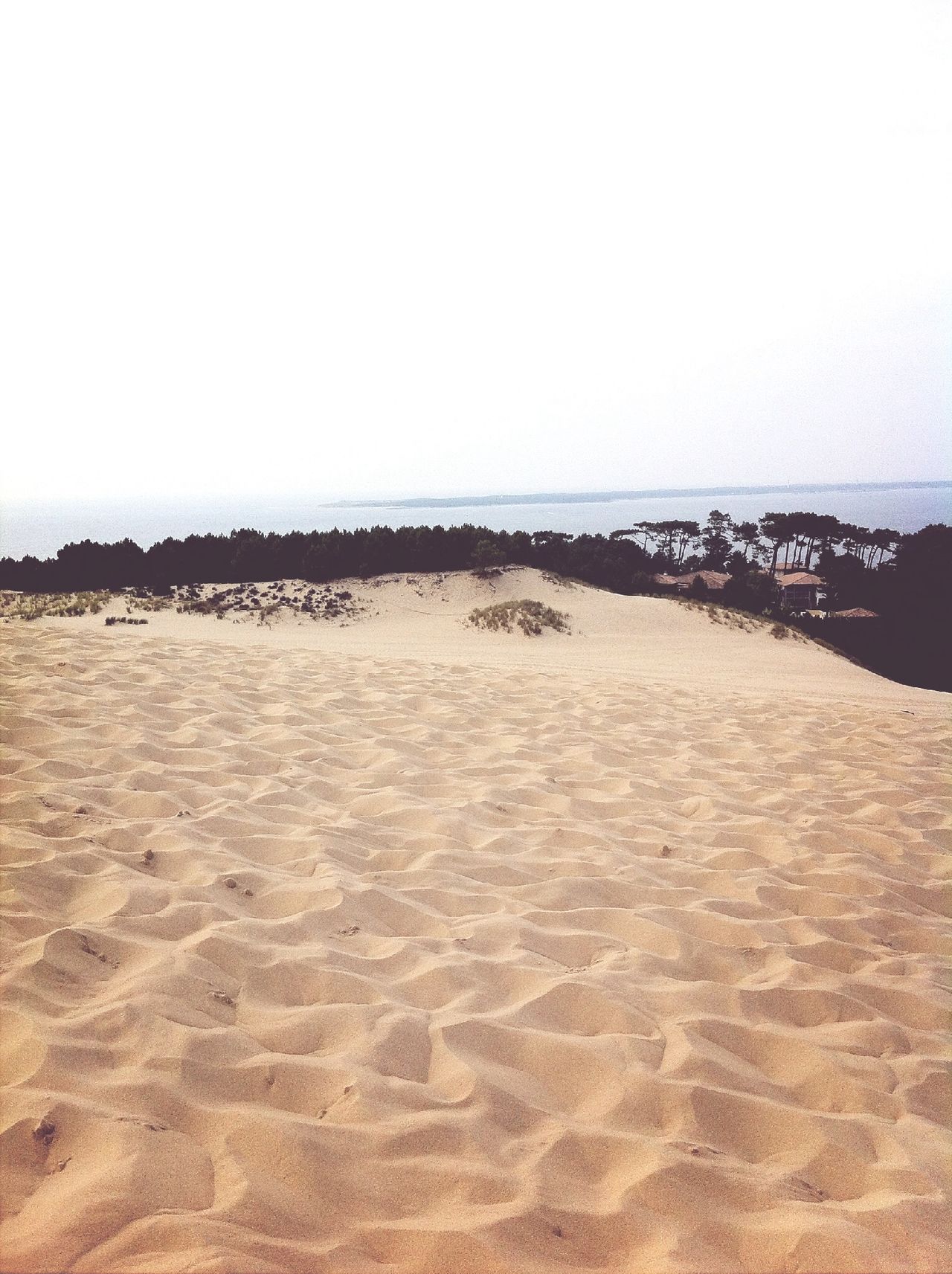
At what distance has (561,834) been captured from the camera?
3895 mm

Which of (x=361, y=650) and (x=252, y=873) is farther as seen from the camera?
(x=361, y=650)

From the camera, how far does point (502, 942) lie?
9.23ft

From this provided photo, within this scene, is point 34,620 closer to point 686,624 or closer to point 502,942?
point 502,942

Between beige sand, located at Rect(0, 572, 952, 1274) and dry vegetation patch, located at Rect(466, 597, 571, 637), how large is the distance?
12.6 m

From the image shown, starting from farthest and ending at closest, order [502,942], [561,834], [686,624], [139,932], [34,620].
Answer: [686,624] < [34,620] < [561,834] < [502,942] < [139,932]

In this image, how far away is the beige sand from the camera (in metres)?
1.62

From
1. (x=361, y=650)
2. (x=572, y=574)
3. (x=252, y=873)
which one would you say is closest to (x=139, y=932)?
(x=252, y=873)

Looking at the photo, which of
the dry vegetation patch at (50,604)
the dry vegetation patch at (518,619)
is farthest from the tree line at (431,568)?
the dry vegetation patch at (518,619)

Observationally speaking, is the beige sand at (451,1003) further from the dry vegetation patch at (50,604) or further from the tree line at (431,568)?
the tree line at (431,568)

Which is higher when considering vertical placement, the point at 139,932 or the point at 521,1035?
the point at 139,932

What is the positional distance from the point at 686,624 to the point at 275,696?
15.8 metres

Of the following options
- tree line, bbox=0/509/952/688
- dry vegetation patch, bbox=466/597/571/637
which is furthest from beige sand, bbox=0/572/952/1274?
tree line, bbox=0/509/952/688

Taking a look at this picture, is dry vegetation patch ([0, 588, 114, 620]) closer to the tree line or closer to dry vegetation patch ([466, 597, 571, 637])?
the tree line

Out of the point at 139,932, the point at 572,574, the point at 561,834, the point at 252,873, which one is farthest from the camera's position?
the point at 572,574
